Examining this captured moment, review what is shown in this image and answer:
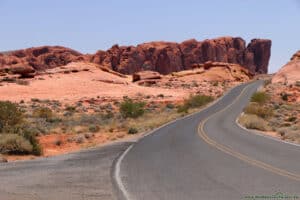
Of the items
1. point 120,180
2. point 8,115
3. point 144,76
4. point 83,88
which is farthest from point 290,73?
point 120,180

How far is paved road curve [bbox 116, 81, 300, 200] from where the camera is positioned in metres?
11.0

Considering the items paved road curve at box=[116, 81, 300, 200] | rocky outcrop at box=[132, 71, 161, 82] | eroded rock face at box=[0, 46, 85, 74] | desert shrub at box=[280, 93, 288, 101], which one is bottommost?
desert shrub at box=[280, 93, 288, 101]

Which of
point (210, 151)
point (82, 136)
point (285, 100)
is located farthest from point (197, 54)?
point (210, 151)

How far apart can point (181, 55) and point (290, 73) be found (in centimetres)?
7041

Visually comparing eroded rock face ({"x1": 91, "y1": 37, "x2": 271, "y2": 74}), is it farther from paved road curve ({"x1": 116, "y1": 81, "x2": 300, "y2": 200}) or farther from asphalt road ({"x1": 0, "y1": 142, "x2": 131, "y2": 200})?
asphalt road ({"x1": 0, "y1": 142, "x2": 131, "y2": 200})

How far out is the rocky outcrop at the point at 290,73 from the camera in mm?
92000

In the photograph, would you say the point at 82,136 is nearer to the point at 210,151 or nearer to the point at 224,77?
the point at 210,151

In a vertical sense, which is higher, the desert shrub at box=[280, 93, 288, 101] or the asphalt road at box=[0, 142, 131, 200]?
the asphalt road at box=[0, 142, 131, 200]

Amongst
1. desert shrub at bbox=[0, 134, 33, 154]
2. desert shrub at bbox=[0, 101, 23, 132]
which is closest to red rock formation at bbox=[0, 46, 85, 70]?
desert shrub at bbox=[0, 101, 23, 132]

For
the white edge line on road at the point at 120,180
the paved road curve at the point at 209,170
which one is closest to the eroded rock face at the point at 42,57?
the paved road curve at the point at 209,170

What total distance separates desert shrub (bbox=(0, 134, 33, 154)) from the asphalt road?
4961 millimetres

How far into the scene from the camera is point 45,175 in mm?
13953

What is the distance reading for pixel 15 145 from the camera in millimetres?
23125

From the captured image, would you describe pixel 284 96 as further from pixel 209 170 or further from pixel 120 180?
pixel 120 180
